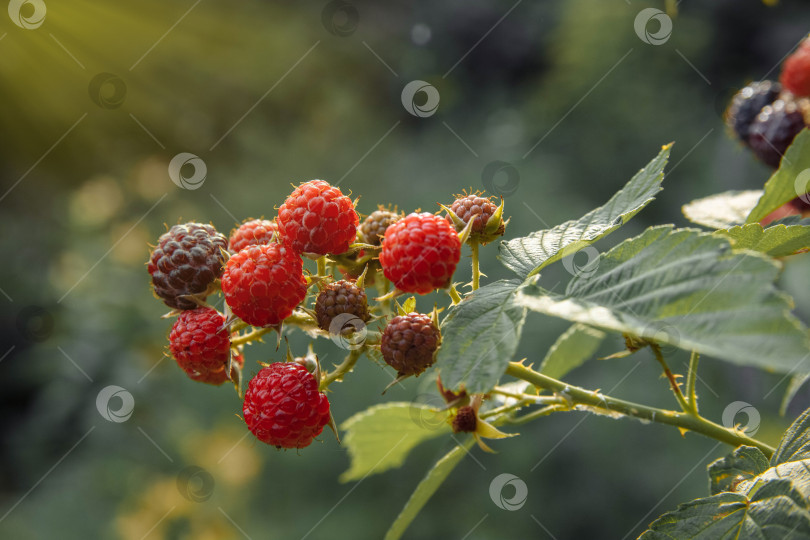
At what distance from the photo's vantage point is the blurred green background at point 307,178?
278 centimetres

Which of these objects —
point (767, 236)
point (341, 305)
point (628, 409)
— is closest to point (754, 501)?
point (628, 409)

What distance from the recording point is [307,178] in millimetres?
4434

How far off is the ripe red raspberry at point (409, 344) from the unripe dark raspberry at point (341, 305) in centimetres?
7

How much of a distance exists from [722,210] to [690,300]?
74 cm

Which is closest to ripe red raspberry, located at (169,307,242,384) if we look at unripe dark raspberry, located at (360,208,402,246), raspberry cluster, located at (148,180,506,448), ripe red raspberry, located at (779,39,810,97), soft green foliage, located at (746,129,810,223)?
raspberry cluster, located at (148,180,506,448)

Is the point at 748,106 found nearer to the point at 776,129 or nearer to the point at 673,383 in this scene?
the point at 776,129

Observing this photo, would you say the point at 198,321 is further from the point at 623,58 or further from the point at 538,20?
the point at 538,20

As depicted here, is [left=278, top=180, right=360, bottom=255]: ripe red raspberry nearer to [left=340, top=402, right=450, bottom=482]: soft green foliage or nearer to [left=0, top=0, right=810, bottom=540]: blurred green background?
[left=0, top=0, right=810, bottom=540]: blurred green background

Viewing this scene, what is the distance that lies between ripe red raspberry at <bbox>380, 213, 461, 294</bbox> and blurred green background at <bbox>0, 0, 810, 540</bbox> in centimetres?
47

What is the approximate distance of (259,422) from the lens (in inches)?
31.5

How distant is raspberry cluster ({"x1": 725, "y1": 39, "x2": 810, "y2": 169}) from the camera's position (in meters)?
1.20

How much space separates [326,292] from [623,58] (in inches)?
192

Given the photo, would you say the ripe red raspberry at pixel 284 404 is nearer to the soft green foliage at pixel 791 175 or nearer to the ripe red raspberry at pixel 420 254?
the ripe red raspberry at pixel 420 254

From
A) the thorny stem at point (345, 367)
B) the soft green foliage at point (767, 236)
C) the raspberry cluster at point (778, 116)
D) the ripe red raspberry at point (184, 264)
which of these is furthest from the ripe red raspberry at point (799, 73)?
the ripe red raspberry at point (184, 264)
